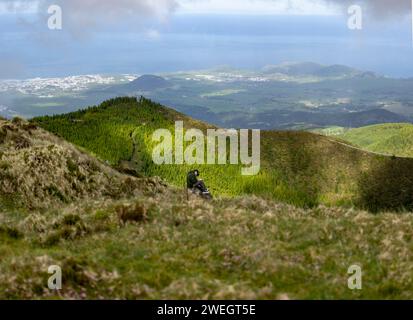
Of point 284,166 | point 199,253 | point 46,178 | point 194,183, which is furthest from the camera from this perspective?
point 284,166

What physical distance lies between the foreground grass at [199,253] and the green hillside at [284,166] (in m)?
113

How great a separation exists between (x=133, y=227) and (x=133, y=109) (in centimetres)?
18242
